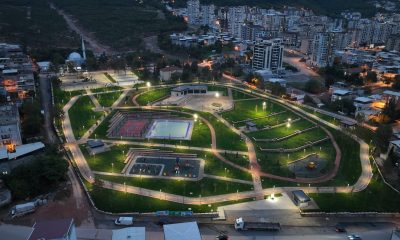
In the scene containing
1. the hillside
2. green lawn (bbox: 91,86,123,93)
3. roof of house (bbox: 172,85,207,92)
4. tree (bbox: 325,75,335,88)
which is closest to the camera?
roof of house (bbox: 172,85,207,92)

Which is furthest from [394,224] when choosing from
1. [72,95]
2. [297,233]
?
[72,95]

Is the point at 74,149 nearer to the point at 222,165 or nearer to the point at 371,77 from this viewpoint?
the point at 222,165

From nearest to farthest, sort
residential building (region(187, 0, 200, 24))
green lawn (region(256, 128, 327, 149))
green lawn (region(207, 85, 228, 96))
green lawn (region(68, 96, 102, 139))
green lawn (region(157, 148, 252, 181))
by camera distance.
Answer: green lawn (region(157, 148, 252, 181)) < green lawn (region(256, 128, 327, 149)) < green lawn (region(68, 96, 102, 139)) < green lawn (region(207, 85, 228, 96)) < residential building (region(187, 0, 200, 24))

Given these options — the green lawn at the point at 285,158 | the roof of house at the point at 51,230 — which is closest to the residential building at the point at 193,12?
the green lawn at the point at 285,158

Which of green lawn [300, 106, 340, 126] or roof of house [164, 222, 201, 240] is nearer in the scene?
roof of house [164, 222, 201, 240]

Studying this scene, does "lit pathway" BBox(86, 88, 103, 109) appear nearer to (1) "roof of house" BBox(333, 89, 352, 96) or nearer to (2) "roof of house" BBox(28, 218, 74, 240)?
(2) "roof of house" BBox(28, 218, 74, 240)

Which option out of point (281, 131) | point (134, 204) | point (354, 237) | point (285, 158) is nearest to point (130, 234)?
point (134, 204)

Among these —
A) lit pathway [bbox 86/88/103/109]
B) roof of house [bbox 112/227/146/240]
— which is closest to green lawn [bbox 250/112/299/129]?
lit pathway [bbox 86/88/103/109]
